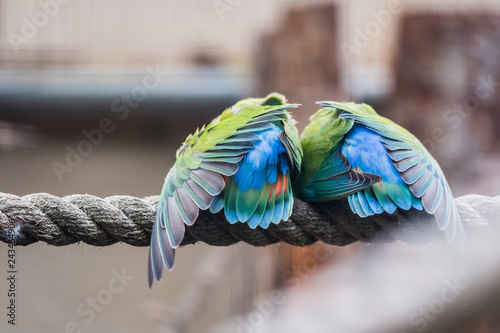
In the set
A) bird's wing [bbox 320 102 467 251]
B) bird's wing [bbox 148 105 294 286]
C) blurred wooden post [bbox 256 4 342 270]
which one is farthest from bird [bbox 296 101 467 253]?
blurred wooden post [bbox 256 4 342 270]

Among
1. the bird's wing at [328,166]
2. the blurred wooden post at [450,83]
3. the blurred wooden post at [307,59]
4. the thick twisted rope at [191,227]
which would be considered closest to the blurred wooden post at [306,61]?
the blurred wooden post at [307,59]

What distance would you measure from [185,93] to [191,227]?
3012 mm

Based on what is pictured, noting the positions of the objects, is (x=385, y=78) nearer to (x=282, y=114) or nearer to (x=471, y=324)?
(x=471, y=324)

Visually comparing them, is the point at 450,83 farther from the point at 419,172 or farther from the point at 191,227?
the point at 191,227

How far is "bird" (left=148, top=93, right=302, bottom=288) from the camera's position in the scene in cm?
158

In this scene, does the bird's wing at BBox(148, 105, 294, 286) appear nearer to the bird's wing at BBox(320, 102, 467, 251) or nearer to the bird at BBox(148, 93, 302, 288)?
the bird at BBox(148, 93, 302, 288)

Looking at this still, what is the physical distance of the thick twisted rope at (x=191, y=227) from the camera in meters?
1.59

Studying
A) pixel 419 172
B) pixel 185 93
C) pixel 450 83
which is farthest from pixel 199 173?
pixel 450 83

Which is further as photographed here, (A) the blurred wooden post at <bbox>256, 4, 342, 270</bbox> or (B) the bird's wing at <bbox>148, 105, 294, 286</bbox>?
(A) the blurred wooden post at <bbox>256, 4, 342, 270</bbox>

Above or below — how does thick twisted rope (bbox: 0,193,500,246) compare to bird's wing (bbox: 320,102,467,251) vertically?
below

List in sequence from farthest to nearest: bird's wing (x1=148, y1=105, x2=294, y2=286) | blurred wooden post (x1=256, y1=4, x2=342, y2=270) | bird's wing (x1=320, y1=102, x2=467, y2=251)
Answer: blurred wooden post (x1=256, y1=4, x2=342, y2=270) → bird's wing (x1=320, y1=102, x2=467, y2=251) → bird's wing (x1=148, y1=105, x2=294, y2=286)

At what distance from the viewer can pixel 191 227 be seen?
1.70 m

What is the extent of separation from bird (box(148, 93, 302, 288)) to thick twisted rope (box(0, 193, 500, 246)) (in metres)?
0.08

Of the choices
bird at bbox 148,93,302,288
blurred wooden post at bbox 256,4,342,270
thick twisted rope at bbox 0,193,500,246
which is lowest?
thick twisted rope at bbox 0,193,500,246
